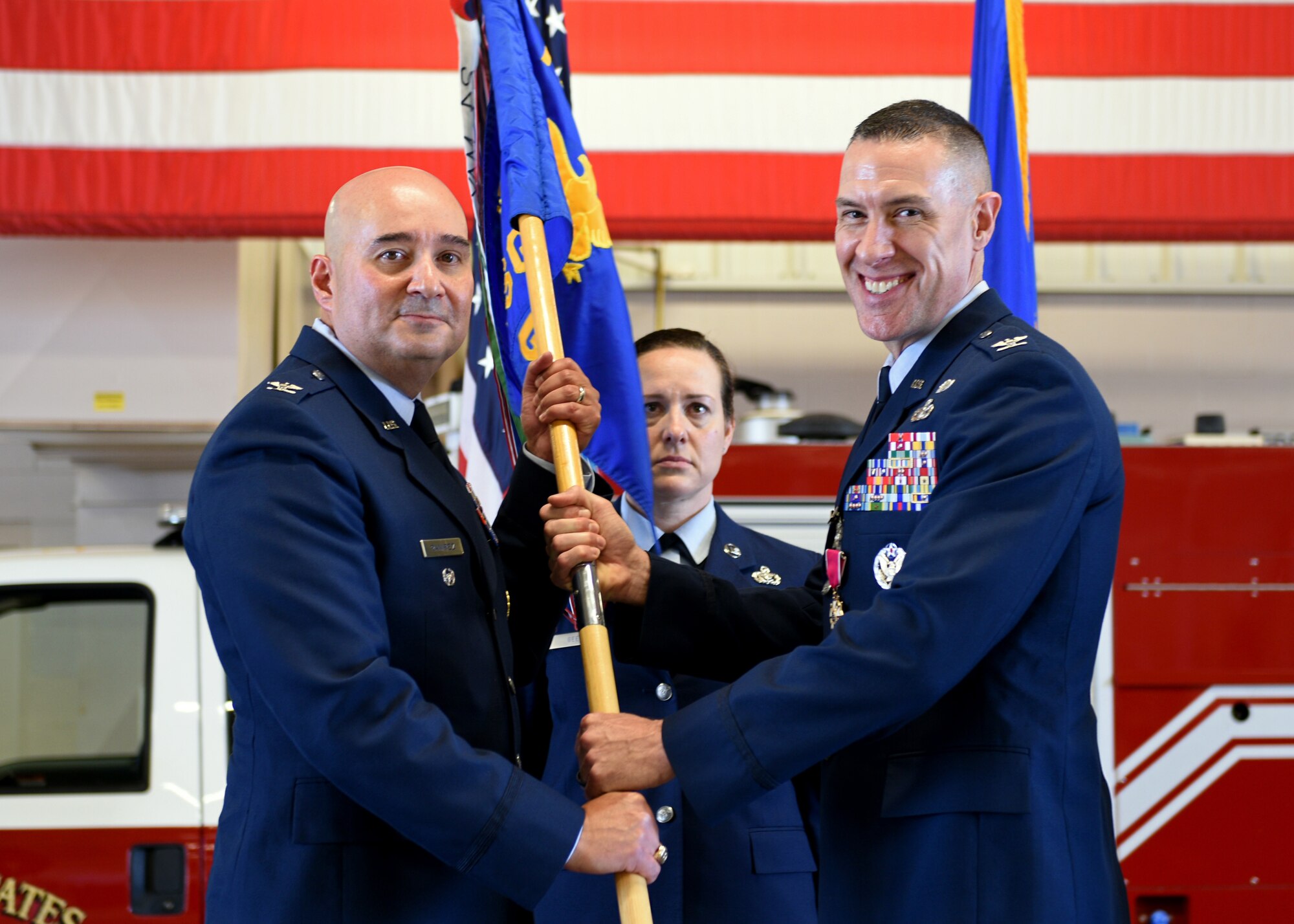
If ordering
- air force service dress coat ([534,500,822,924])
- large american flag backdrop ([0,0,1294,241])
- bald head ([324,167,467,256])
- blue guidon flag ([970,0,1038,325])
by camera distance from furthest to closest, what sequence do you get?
large american flag backdrop ([0,0,1294,241]) < blue guidon flag ([970,0,1038,325]) < air force service dress coat ([534,500,822,924]) < bald head ([324,167,467,256])

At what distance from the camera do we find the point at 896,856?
5.92 ft

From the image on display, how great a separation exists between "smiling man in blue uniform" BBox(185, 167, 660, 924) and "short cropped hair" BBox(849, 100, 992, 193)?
705 mm

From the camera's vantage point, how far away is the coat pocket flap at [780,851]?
8.10 feet

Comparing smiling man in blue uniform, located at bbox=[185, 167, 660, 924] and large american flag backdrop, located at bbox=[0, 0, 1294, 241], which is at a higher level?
large american flag backdrop, located at bbox=[0, 0, 1294, 241]

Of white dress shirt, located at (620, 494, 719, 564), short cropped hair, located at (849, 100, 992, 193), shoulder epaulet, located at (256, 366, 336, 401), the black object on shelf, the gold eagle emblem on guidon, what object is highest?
the gold eagle emblem on guidon

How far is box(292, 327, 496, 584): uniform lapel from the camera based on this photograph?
199cm

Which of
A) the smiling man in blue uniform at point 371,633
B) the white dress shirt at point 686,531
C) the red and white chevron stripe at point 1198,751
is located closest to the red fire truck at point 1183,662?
the red and white chevron stripe at point 1198,751

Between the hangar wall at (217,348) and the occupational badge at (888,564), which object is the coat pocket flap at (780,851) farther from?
the hangar wall at (217,348)

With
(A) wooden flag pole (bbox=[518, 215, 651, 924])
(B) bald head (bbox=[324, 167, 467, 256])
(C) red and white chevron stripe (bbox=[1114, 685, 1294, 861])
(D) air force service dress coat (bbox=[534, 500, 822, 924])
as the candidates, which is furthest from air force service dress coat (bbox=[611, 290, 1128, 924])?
(C) red and white chevron stripe (bbox=[1114, 685, 1294, 861])

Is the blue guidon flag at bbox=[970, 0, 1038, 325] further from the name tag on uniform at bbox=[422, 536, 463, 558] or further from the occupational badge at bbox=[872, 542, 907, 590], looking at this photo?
the name tag on uniform at bbox=[422, 536, 463, 558]

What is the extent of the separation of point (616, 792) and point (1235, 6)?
4.39 metres

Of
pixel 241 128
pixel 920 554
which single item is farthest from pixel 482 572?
pixel 241 128

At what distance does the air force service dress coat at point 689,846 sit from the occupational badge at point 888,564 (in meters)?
0.57

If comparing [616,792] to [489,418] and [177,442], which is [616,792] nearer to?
[489,418]
